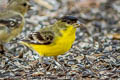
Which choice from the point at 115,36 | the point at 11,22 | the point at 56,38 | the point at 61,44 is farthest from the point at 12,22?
the point at 115,36

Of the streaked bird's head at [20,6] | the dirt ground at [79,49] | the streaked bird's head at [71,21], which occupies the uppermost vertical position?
the streaked bird's head at [71,21]

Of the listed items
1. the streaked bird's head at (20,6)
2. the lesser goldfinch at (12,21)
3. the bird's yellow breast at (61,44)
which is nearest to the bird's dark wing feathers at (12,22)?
the lesser goldfinch at (12,21)

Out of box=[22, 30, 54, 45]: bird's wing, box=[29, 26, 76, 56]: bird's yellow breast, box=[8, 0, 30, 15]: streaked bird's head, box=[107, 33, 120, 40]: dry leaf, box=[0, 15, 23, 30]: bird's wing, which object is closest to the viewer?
box=[29, 26, 76, 56]: bird's yellow breast

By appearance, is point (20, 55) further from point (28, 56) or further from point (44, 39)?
point (44, 39)

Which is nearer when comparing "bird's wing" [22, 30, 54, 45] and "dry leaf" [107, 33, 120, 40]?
"bird's wing" [22, 30, 54, 45]

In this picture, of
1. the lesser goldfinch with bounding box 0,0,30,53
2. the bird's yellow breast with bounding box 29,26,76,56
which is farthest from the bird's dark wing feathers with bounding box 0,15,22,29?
the bird's yellow breast with bounding box 29,26,76,56

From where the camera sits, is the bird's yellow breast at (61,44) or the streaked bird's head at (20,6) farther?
the streaked bird's head at (20,6)

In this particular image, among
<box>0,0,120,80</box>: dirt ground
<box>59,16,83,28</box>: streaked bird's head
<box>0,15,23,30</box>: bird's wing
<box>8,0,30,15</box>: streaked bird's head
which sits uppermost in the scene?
<box>59,16,83,28</box>: streaked bird's head

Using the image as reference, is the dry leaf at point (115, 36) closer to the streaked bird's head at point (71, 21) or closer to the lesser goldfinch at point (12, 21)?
the lesser goldfinch at point (12, 21)

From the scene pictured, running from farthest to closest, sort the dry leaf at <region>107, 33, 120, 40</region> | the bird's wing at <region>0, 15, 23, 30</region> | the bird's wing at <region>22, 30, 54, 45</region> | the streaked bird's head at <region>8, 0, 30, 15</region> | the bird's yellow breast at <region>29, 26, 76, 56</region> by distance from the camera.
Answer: the dry leaf at <region>107, 33, 120, 40</region> → the streaked bird's head at <region>8, 0, 30, 15</region> → the bird's wing at <region>0, 15, 23, 30</region> → the bird's wing at <region>22, 30, 54, 45</region> → the bird's yellow breast at <region>29, 26, 76, 56</region>

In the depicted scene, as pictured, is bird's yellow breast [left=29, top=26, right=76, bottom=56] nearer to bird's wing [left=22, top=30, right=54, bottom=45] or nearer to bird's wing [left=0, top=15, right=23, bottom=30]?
bird's wing [left=22, top=30, right=54, bottom=45]
